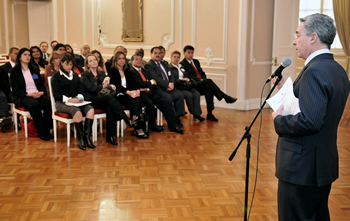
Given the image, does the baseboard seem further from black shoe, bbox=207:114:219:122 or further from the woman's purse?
the woman's purse

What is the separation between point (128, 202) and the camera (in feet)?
10.6

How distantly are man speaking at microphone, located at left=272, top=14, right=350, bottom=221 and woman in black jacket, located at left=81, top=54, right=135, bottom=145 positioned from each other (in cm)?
347

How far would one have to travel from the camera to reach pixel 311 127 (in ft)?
5.71

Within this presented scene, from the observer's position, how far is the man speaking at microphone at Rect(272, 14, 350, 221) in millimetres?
1742

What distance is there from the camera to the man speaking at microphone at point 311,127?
5.72 ft

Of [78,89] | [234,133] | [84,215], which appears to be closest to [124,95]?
[78,89]

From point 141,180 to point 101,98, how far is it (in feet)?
5.94

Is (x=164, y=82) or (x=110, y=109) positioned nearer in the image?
(x=110, y=109)

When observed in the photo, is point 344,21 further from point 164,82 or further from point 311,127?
point 311,127

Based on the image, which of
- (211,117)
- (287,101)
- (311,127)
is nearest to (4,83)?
(211,117)

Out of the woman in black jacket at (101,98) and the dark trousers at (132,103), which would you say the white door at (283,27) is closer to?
the dark trousers at (132,103)

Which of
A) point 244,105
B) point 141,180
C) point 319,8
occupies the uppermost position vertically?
point 319,8

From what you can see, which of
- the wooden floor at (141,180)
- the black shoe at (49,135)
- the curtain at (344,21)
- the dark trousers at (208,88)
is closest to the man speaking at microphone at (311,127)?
the wooden floor at (141,180)

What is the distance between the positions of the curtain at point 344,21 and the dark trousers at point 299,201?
7294 mm
